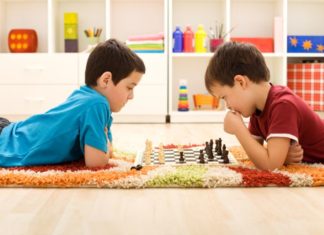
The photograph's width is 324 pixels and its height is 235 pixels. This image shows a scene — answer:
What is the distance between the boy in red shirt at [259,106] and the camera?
1.57m

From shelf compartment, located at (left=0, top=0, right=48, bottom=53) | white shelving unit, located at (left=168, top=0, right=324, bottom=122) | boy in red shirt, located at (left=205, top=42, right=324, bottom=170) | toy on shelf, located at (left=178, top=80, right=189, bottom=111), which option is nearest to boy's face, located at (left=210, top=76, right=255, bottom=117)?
boy in red shirt, located at (left=205, top=42, right=324, bottom=170)

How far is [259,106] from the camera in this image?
1.68 m

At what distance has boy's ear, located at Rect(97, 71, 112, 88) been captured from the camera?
171 cm

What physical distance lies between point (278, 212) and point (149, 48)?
8.48 feet

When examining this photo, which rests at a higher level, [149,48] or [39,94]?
[149,48]

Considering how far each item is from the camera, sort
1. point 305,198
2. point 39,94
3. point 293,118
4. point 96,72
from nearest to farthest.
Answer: point 305,198 → point 293,118 → point 96,72 → point 39,94

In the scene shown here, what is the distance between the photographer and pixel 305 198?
1312 millimetres

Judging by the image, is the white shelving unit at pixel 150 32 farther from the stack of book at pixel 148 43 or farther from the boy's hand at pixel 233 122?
the boy's hand at pixel 233 122

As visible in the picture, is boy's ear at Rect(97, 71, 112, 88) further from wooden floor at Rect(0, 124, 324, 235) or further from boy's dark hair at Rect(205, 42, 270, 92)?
wooden floor at Rect(0, 124, 324, 235)

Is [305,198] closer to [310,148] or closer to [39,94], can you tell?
[310,148]

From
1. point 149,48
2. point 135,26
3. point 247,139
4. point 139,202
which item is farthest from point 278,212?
point 135,26

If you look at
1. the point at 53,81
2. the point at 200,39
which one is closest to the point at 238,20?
the point at 200,39

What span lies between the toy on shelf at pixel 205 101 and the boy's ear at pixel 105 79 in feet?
7.29

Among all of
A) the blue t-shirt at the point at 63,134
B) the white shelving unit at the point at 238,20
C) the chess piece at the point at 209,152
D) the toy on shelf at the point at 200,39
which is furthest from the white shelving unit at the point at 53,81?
the blue t-shirt at the point at 63,134
